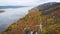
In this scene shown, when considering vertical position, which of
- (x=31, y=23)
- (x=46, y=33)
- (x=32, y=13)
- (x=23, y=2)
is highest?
(x=23, y=2)

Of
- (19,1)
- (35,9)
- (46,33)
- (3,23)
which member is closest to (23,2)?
(19,1)

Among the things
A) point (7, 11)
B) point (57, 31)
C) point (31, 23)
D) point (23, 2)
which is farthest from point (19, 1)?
point (57, 31)

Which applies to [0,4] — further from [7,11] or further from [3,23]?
[3,23]

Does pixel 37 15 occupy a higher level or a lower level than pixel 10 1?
lower
